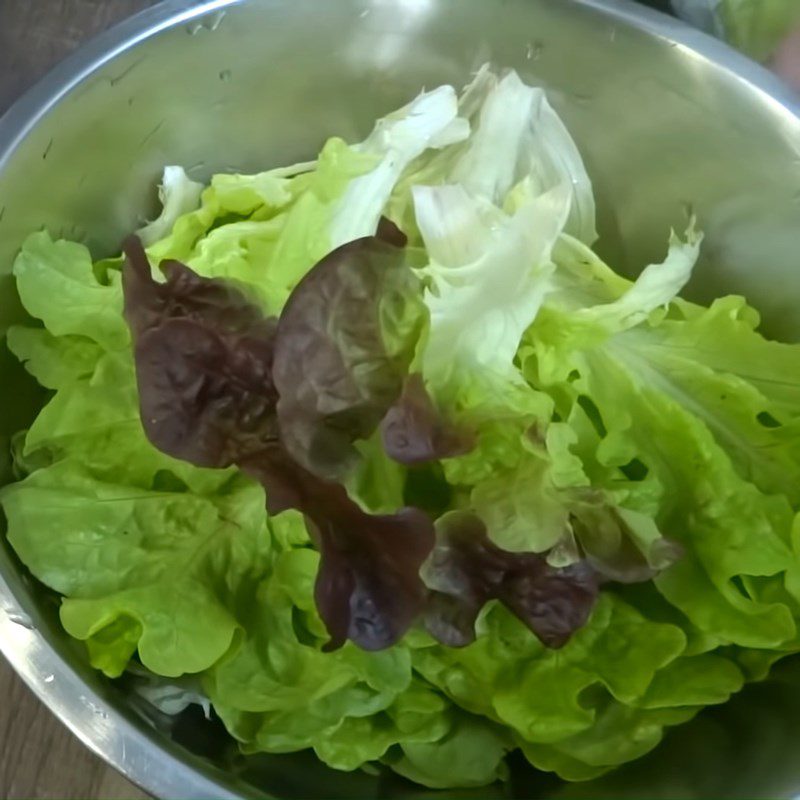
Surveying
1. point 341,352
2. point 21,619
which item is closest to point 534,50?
point 341,352

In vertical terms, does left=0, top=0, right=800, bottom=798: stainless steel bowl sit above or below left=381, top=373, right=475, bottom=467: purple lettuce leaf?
above

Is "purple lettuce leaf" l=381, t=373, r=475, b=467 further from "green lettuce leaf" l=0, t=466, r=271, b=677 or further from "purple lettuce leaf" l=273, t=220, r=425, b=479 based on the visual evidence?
"green lettuce leaf" l=0, t=466, r=271, b=677

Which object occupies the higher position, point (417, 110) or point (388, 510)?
point (417, 110)

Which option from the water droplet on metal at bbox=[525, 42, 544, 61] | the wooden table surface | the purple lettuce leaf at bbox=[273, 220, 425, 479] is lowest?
the wooden table surface

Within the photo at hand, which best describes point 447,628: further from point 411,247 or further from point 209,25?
point 209,25

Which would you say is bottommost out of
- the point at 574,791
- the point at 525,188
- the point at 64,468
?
the point at 574,791

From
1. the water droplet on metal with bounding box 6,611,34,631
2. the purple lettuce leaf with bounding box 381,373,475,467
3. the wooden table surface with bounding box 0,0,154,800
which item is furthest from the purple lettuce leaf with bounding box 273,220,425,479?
the wooden table surface with bounding box 0,0,154,800

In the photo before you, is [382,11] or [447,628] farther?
[382,11]

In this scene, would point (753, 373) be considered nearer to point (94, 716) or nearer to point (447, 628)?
point (447, 628)

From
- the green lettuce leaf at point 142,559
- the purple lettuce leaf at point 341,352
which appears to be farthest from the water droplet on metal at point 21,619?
the purple lettuce leaf at point 341,352

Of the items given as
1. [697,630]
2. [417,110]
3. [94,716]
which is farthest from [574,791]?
[417,110]
